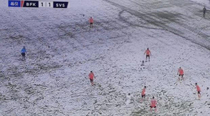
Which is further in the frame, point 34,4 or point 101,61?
point 34,4

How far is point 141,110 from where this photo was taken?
2039 centimetres

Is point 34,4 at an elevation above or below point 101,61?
above

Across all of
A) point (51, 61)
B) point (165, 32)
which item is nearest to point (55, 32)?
point (51, 61)

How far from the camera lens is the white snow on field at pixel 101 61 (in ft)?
68.7

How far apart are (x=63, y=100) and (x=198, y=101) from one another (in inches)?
414

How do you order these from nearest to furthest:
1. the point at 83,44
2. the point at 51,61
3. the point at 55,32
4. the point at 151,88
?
the point at 151,88 → the point at 51,61 → the point at 83,44 → the point at 55,32

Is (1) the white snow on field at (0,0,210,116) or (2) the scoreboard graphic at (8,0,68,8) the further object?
(2) the scoreboard graphic at (8,0,68,8)

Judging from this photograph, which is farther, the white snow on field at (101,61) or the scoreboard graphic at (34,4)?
the scoreboard graphic at (34,4)

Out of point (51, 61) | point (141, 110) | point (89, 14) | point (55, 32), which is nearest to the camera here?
point (141, 110)

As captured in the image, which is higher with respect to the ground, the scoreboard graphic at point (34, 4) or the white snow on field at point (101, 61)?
the scoreboard graphic at point (34, 4)

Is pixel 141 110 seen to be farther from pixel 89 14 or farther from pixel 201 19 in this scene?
pixel 201 19

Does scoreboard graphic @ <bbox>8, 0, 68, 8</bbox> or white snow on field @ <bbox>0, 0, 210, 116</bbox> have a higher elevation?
scoreboard graphic @ <bbox>8, 0, 68, 8</bbox>

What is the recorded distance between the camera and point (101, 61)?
2809cm

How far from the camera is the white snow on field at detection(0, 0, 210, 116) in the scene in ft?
68.7
